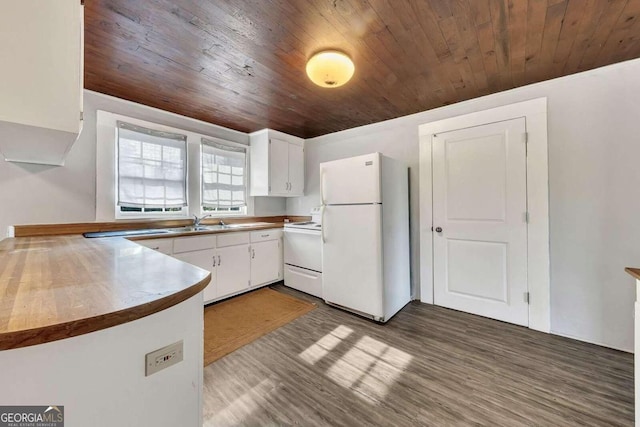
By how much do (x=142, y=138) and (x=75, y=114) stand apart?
2.05 metres

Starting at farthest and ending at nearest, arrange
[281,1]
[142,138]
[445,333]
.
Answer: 1. [142,138]
2. [445,333]
3. [281,1]

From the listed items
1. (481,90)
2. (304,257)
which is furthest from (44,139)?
(481,90)

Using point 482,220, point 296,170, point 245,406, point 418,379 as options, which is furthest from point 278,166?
point 418,379

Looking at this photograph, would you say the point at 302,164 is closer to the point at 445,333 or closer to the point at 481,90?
the point at 481,90

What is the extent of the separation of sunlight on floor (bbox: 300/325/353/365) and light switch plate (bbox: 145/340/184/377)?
1.32m

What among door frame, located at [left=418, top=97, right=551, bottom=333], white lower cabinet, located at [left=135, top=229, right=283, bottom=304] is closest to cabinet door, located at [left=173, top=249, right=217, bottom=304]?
white lower cabinet, located at [left=135, top=229, right=283, bottom=304]

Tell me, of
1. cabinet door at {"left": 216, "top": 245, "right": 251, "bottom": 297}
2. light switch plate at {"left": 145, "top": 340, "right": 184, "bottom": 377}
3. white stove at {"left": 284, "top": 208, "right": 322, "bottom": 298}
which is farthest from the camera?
white stove at {"left": 284, "top": 208, "right": 322, "bottom": 298}

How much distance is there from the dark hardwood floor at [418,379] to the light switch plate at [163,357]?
90cm

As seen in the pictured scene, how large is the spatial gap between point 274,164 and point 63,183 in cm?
229

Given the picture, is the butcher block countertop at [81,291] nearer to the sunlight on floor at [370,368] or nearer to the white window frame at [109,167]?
the sunlight on floor at [370,368]

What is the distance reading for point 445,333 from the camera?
2307mm

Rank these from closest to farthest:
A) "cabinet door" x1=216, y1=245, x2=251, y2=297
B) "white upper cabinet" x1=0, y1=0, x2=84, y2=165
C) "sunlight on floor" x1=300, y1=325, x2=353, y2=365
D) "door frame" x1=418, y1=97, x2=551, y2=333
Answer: "white upper cabinet" x1=0, y1=0, x2=84, y2=165 < "sunlight on floor" x1=300, y1=325, x2=353, y2=365 < "door frame" x1=418, y1=97, x2=551, y2=333 < "cabinet door" x1=216, y1=245, x2=251, y2=297

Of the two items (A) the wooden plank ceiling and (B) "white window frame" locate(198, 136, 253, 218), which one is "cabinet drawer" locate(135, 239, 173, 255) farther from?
(A) the wooden plank ceiling

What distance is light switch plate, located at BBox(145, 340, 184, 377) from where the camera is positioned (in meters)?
0.75
